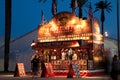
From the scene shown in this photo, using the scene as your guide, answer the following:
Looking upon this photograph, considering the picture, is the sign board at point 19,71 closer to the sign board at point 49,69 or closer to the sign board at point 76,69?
the sign board at point 49,69

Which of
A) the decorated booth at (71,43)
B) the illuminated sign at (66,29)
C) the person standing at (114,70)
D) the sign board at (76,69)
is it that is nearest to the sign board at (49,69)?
the decorated booth at (71,43)

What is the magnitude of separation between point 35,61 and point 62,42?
13.6ft

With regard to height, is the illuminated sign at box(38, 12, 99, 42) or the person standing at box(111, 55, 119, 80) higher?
the illuminated sign at box(38, 12, 99, 42)

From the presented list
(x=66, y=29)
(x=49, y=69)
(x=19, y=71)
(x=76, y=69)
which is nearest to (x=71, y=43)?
(x=66, y=29)

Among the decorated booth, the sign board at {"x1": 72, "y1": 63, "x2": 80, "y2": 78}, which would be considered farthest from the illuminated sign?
the sign board at {"x1": 72, "y1": 63, "x2": 80, "y2": 78}

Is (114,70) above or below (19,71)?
above

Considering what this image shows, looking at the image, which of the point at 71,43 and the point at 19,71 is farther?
the point at 71,43

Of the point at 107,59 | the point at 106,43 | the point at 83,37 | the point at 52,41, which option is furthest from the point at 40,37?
the point at 107,59

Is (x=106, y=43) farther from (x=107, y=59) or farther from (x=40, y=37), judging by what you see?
(x=107, y=59)

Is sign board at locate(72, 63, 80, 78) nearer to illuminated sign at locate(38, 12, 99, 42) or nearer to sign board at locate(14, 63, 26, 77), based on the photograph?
illuminated sign at locate(38, 12, 99, 42)

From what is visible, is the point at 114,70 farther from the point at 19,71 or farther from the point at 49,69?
the point at 19,71

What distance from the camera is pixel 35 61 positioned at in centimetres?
3391

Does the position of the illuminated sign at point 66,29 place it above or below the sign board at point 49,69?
above

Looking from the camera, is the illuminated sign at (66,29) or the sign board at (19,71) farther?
the illuminated sign at (66,29)
